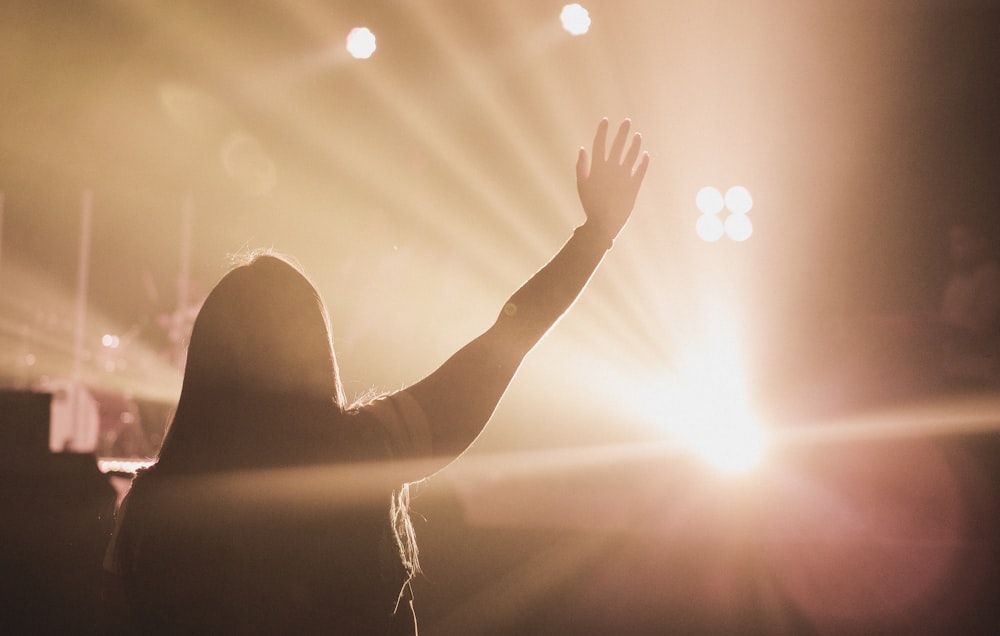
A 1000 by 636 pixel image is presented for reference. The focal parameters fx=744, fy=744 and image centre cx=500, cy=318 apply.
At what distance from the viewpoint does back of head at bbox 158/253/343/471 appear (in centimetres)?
99

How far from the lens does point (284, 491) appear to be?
96 centimetres

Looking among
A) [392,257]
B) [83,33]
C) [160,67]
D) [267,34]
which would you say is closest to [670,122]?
[392,257]

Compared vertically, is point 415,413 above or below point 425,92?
below

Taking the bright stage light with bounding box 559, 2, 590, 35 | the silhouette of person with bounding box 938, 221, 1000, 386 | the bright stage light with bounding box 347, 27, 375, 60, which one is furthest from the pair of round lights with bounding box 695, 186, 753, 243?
the bright stage light with bounding box 347, 27, 375, 60

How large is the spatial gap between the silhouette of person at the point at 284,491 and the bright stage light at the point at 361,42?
4.85m

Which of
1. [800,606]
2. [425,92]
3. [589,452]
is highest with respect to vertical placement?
[425,92]

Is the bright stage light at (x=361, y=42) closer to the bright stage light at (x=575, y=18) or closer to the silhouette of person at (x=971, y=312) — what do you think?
the bright stage light at (x=575, y=18)

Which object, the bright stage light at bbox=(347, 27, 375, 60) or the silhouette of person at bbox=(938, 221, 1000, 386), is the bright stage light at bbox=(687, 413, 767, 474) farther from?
the bright stage light at bbox=(347, 27, 375, 60)

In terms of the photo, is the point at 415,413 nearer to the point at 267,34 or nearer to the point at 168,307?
the point at 267,34

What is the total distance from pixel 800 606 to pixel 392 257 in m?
3.56

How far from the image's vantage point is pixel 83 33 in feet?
18.0

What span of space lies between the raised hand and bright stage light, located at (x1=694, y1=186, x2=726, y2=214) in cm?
442

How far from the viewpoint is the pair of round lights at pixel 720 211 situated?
534 cm

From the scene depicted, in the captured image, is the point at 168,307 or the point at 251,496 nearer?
the point at 251,496
